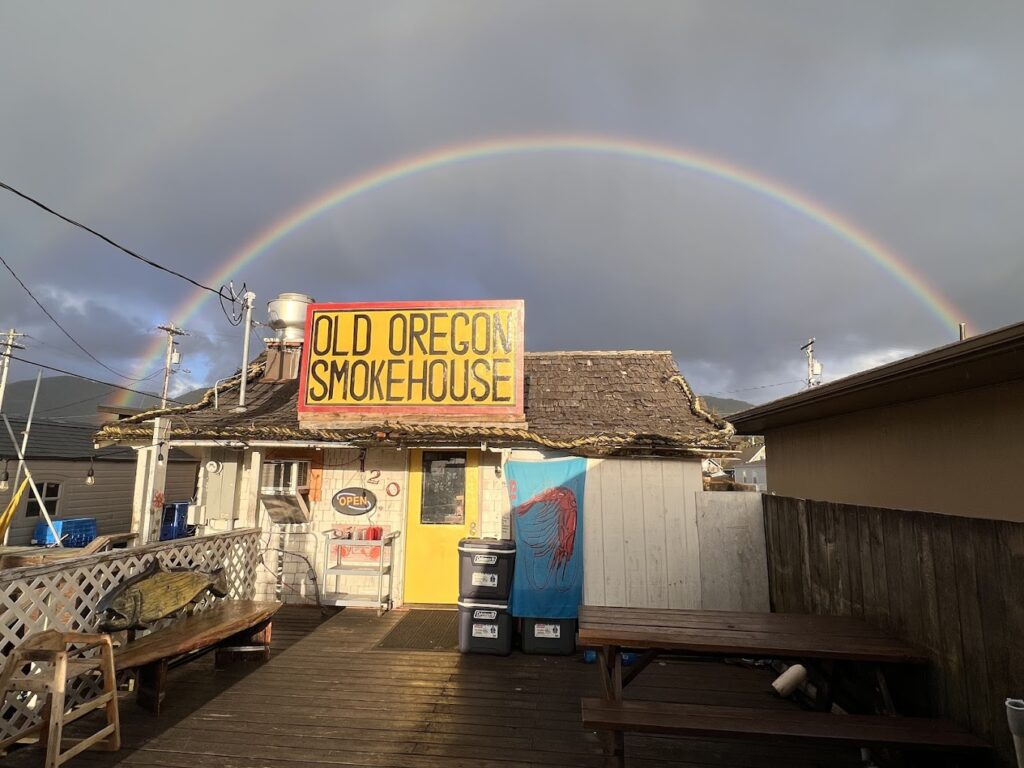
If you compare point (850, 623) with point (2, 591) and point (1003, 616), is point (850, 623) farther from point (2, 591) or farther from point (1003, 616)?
point (2, 591)

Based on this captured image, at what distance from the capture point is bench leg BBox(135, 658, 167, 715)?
4.57 meters

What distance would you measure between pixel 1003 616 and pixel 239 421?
894cm

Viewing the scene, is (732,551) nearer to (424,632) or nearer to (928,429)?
(928,429)

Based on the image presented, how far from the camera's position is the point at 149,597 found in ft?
16.1

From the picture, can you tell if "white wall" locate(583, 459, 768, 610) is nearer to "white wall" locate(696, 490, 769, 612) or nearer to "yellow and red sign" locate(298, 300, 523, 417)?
"white wall" locate(696, 490, 769, 612)

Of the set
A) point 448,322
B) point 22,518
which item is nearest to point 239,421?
point 448,322

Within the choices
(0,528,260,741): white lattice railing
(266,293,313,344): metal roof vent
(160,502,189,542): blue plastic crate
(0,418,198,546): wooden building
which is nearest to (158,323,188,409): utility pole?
(0,418,198,546): wooden building

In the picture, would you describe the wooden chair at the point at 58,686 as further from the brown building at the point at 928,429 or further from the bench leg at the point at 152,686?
the brown building at the point at 928,429

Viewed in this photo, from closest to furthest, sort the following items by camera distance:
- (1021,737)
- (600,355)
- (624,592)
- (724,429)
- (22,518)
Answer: (1021,737)
(624,592)
(724,429)
(600,355)
(22,518)

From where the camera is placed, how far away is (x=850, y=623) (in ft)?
14.0

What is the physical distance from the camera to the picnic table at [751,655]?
3168mm

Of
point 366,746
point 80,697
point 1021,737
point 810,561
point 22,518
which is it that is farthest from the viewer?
point 22,518

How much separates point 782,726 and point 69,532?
20.4 m

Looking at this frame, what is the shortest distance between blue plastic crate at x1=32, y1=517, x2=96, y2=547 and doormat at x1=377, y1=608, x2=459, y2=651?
47.3 ft
